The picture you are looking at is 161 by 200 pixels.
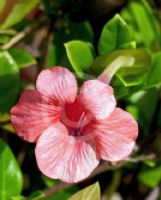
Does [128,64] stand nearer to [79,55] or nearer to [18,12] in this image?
[79,55]

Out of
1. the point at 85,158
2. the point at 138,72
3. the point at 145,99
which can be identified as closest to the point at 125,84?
the point at 138,72

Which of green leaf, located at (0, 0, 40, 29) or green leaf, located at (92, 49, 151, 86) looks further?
green leaf, located at (0, 0, 40, 29)

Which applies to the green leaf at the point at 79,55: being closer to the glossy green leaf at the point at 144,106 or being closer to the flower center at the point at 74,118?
the flower center at the point at 74,118

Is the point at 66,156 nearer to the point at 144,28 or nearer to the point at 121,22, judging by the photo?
the point at 121,22

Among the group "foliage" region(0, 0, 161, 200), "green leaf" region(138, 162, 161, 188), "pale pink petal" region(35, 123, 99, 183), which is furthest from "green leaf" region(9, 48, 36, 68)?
"green leaf" region(138, 162, 161, 188)

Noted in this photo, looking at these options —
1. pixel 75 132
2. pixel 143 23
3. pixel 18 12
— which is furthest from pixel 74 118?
pixel 143 23

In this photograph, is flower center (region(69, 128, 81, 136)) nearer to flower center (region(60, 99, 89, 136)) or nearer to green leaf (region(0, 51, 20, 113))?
flower center (region(60, 99, 89, 136))
